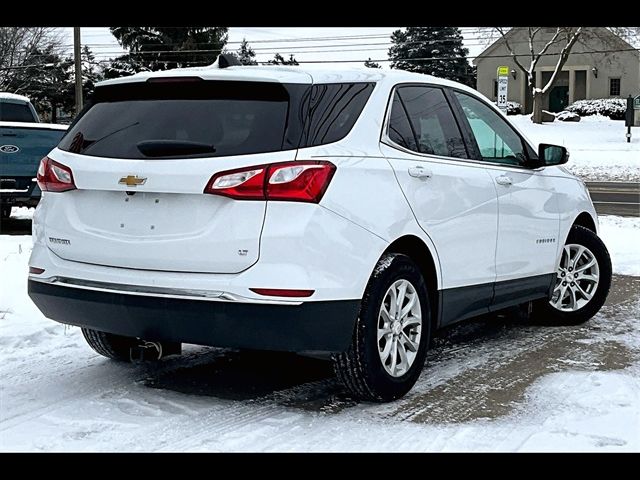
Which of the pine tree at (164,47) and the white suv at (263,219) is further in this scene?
the pine tree at (164,47)

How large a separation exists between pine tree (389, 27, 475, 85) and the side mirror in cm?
5685

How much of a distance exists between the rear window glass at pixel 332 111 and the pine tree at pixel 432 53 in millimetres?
58713

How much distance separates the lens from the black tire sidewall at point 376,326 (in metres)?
4.59

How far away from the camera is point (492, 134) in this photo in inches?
241

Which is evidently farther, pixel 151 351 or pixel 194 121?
pixel 151 351

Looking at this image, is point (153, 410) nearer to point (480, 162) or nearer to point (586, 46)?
point (480, 162)

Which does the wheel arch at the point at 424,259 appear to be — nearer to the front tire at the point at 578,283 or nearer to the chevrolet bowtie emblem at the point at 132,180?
the chevrolet bowtie emblem at the point at 132,180

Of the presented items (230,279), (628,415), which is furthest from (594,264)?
(230,279)

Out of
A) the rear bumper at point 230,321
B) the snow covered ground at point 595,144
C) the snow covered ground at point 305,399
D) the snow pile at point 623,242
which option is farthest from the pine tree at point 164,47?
the rear bumper at point 230,321

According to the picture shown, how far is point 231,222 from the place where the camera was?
4301 millimetres

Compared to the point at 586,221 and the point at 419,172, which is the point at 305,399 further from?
the point at 586,221

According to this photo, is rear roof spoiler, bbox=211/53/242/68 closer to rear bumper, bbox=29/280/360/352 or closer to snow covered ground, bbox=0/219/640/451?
rear bumper, bbox=29/280/360/352

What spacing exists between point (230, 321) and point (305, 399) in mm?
840

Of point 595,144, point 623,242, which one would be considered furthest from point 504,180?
point 595,144
